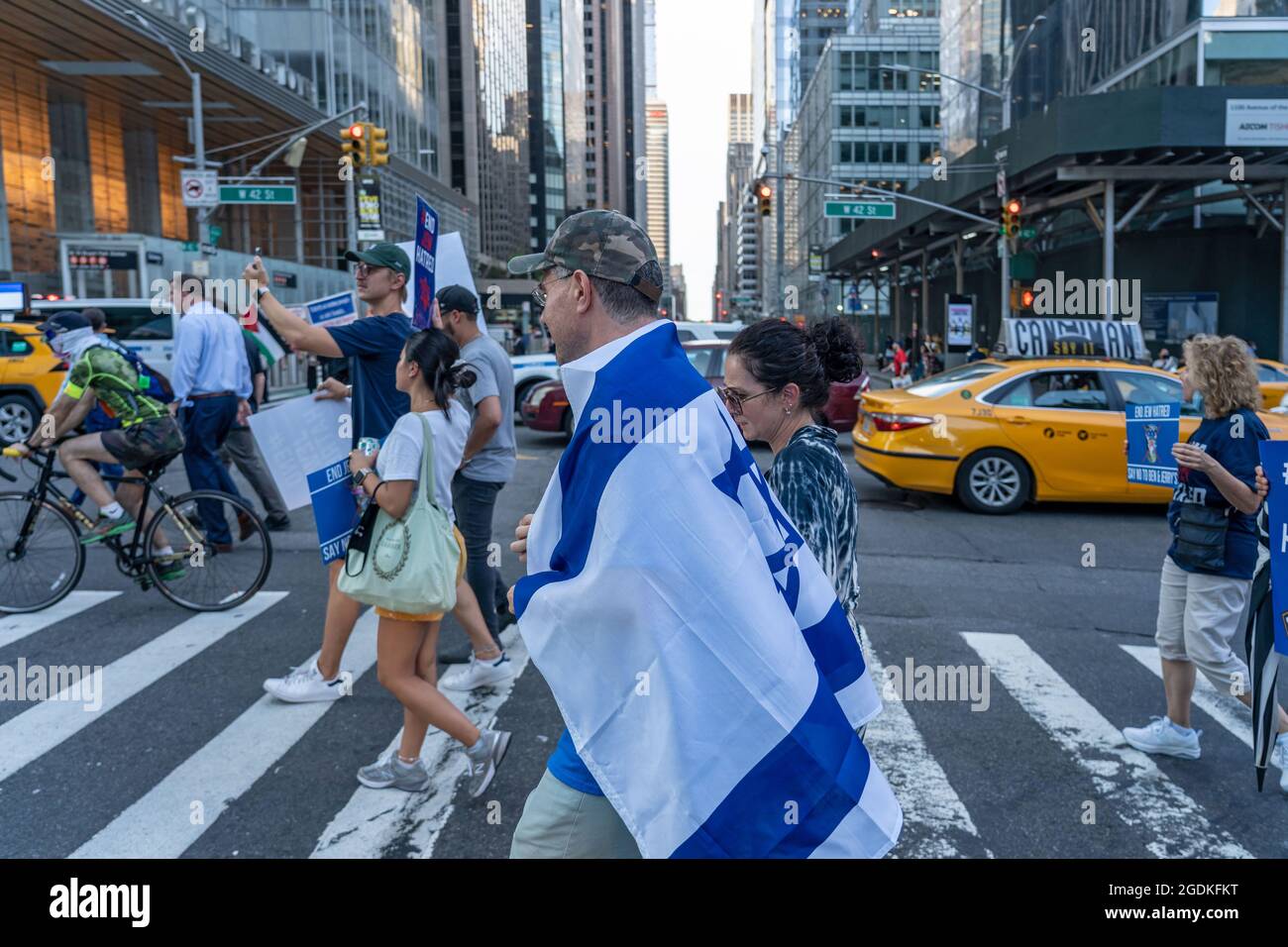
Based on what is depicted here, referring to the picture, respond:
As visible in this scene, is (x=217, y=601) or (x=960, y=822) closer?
(x=960, y=822)

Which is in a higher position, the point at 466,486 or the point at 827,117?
the point at 827,117

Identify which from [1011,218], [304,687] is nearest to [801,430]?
[304,687]

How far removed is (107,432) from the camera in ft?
22.0

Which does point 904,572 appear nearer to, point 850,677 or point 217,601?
point 217,601

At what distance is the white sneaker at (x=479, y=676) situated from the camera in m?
5.61

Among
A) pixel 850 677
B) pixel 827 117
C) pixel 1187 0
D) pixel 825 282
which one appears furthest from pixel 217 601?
pixel 827 117

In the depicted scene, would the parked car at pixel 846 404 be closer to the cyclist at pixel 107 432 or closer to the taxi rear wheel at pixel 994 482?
the taxi rear wheel at pixel 994 482

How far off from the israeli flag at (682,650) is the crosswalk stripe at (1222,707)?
389 centimetres

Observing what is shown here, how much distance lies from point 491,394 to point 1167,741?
3.70 metres

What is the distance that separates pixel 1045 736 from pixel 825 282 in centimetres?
7500

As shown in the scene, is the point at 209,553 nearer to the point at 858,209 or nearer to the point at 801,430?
the point at 801,430

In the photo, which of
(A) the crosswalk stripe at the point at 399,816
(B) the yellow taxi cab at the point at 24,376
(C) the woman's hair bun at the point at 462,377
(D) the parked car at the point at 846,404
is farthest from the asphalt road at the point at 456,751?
(B) the yellow taxi cab at the point at 24,376
